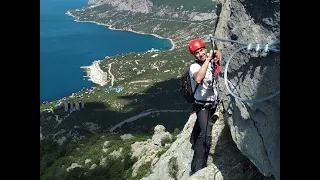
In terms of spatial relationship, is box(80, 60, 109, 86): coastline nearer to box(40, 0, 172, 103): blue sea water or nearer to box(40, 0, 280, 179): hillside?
box(40, 0, 280, 179): hillside

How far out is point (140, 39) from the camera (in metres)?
164

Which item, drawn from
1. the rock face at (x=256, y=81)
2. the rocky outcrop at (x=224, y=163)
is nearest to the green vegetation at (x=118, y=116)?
the rock face at (x=256, y=81)

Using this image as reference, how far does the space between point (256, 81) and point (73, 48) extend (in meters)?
143

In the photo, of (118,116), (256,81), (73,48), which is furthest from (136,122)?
(73,48)

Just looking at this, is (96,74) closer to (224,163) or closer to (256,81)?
(224,163)

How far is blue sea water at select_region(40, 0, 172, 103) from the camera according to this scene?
10144cm

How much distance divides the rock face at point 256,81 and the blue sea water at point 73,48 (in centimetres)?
8945

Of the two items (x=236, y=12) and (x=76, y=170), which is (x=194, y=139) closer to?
(x=236, y=12)

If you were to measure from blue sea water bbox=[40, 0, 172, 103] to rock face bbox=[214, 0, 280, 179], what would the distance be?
8945 centimetres

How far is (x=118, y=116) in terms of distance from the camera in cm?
5925

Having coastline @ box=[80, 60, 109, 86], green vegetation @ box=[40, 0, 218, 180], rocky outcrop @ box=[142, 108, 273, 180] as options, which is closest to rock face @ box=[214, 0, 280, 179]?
green vegetation @ box=[40, 0, 218, 180]

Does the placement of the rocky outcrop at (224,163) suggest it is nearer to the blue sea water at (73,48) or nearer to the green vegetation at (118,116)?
the green vegetation at (118,116)

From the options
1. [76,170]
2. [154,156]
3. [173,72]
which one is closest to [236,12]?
[154,156]
